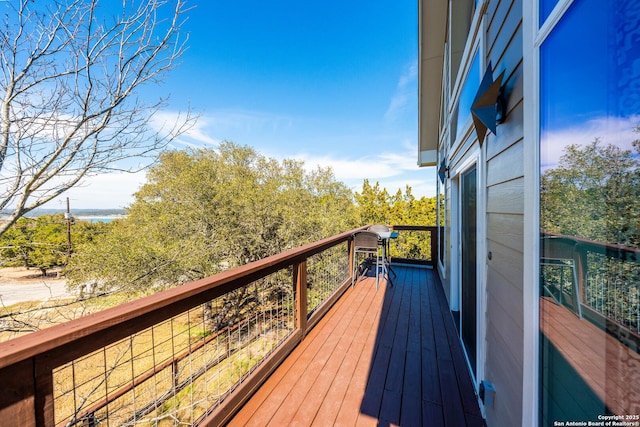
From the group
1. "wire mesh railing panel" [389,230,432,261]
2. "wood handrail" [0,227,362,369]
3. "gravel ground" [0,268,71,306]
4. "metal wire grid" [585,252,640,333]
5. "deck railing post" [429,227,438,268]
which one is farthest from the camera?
"wire mesh railing panel" [389,230,432,261]

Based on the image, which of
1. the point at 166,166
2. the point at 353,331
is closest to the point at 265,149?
the point at 166,166

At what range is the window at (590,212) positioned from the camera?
0.58m

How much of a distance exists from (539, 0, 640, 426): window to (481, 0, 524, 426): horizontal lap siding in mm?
212

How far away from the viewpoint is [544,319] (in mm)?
952

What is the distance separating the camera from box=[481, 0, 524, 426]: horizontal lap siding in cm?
115

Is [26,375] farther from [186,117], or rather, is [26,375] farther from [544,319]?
[186,117]

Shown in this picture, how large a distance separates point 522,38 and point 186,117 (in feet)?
12.4

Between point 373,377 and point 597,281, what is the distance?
1.85 metres

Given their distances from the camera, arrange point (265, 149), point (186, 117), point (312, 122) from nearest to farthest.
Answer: point (186, 117) → point (265, 149) → point (312, 122)

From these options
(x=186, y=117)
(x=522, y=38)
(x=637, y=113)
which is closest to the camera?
(x=637, y=113)

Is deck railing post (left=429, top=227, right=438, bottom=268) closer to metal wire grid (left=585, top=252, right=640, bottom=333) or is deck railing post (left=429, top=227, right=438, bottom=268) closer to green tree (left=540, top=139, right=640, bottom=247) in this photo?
green tree (left=540, top=139, right=640, bottom=247)

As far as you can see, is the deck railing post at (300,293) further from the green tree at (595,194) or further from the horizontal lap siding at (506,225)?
the green tree at (595,194)

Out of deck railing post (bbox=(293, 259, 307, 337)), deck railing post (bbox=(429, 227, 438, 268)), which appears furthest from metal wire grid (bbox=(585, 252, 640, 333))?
deck railing post (bbox=(429, 227, 438, 268))

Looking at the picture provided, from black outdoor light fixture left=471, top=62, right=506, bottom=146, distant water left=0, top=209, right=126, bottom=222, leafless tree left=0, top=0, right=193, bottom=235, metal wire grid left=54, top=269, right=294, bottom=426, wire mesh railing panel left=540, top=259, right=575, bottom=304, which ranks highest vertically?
leafless tree left=0, top=0, right=193, bottom=235
